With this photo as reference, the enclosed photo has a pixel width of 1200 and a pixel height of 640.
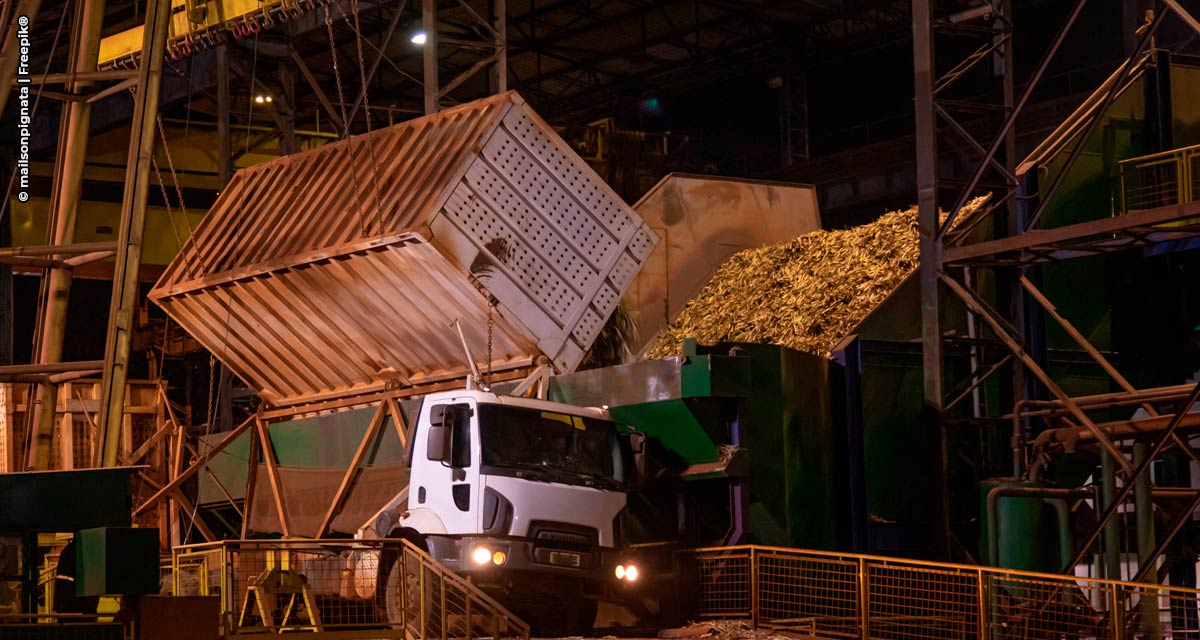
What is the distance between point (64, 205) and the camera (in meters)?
16.8

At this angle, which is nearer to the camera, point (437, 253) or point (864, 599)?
point (864, 599)

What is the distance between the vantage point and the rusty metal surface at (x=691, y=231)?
21719 millimetres

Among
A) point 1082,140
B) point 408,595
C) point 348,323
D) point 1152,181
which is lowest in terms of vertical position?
point 408,595

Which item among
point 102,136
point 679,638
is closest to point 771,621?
point 679,638

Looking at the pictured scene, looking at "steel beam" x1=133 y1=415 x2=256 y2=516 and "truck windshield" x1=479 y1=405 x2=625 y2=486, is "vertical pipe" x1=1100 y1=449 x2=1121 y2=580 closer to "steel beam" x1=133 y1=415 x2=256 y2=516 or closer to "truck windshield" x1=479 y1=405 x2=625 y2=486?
"truck windshield" x1=479 y1=405 x2=625 y2=486

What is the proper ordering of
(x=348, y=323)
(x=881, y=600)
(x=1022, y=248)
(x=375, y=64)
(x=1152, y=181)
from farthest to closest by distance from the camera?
1. (x=375, y=64)
2. (x=348, y=323)
3. (x=1152, y=181)
4. (x=1022, y=248)
5. (x=881, y=600)

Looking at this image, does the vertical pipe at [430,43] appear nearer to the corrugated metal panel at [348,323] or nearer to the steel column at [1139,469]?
the corrugated metal panel at [348,323]

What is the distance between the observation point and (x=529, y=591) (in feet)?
50.9

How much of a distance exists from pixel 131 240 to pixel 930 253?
8918 mm

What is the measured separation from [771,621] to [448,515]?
135 inches

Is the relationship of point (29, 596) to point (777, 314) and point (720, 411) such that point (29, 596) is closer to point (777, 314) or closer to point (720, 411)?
point (720, 411)

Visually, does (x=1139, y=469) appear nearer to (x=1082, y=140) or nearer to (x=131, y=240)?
(x=1082, y=140)

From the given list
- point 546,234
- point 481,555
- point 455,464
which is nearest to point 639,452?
point 455,464

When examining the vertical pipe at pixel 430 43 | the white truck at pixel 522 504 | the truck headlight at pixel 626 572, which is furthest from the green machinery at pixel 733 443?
the vertical pipe at pixel 430 43
